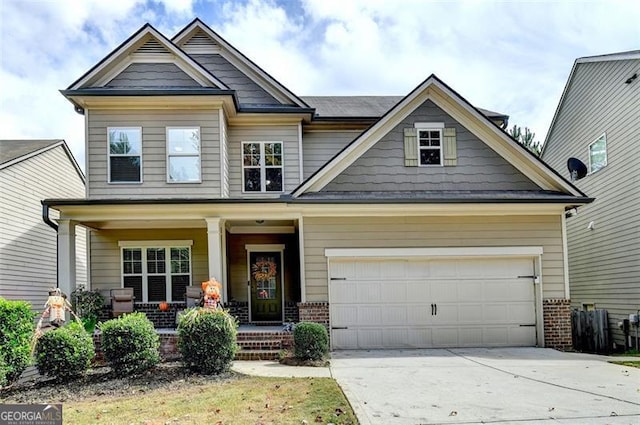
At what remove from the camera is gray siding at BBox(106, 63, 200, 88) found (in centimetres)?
1375

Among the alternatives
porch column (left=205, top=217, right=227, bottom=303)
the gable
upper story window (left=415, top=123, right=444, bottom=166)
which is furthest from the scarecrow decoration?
the gable

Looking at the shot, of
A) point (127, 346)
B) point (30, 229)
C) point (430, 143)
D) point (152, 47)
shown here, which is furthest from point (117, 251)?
point (430, 143)

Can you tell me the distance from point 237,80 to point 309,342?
818 centimetres

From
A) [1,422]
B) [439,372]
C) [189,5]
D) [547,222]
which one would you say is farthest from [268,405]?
[189,5]

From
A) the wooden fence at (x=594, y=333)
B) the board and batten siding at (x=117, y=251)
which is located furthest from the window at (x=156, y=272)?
the wooden fence at (x=594, y=333)

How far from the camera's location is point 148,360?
8.90 m

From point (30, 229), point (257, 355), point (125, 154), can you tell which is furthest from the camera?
point (30, 229)

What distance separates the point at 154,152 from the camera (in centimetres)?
1346

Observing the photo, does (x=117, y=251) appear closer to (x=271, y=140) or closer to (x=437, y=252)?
(x=271, y=140)

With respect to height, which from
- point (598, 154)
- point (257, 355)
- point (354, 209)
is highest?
point (598, 154)

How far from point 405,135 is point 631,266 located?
6.69m

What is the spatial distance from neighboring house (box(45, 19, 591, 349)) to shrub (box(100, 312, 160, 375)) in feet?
10.1

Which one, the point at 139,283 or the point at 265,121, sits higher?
the point at 265,121

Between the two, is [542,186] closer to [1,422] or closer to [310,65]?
[310,65]
